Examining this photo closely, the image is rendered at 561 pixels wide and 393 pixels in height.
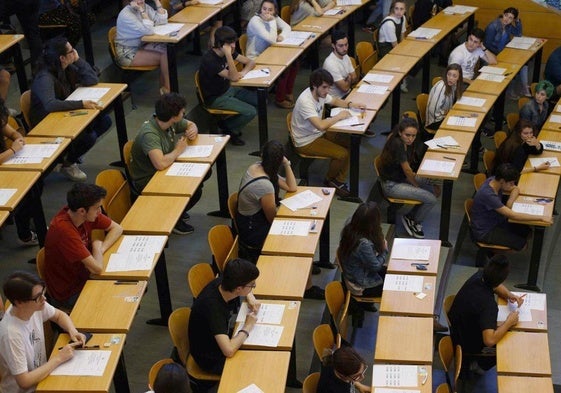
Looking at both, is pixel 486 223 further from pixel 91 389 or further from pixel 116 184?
pixel 91 389

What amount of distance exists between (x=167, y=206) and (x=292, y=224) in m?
0.99

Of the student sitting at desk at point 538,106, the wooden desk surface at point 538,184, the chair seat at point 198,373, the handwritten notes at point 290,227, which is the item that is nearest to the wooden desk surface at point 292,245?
the handwritten notes at point 290,227

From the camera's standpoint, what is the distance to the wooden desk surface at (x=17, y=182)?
6188 mm

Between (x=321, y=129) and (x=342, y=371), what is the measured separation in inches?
138

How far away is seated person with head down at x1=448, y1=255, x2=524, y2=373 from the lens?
6.08 metres

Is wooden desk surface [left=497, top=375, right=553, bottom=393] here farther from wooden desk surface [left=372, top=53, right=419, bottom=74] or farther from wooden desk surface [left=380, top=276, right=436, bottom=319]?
wooden desk surface [left=372, top=53, right=419, bottom=74]

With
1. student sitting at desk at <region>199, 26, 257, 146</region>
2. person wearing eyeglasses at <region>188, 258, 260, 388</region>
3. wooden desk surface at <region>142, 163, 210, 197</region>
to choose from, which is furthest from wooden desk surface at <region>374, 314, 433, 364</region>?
student sitting at desk at <region>199, 26, 257, 146</region>

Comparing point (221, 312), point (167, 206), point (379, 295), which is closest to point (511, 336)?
point (379, 295)

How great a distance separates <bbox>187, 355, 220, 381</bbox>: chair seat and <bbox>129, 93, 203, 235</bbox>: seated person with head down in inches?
66.0

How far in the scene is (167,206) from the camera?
261 inches

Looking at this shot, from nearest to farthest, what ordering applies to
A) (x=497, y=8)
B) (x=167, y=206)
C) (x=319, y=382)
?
1. (x=319, y=382)
2. (x=167, y=206)
3. (x=497, y=8)

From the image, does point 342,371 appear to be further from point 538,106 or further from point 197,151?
point 538,106

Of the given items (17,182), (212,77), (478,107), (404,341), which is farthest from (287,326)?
(478,107)

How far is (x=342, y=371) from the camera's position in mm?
5129
